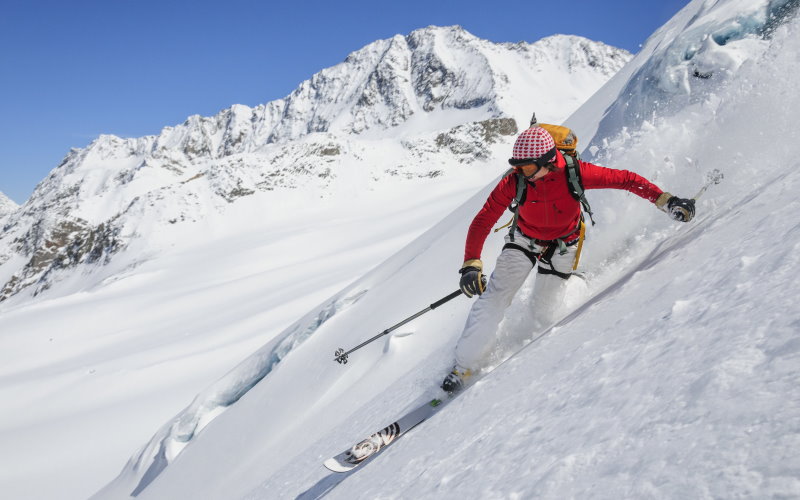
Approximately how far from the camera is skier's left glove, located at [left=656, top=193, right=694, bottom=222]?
11.1 ft

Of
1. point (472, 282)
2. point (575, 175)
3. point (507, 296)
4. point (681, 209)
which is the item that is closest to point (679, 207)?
point (681, 209)

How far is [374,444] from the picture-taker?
10.8ft

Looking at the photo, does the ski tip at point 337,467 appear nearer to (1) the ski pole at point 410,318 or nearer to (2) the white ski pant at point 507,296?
(2) the white ski pant at point 507,296

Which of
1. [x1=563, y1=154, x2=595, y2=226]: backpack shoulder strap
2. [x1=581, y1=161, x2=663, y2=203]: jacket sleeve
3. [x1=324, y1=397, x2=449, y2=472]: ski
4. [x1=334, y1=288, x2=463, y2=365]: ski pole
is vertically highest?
[x1=563, y1=154, x2=595, y2=226]: backpack shoulder strap

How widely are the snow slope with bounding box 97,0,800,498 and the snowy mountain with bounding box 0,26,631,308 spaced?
44.9 metres

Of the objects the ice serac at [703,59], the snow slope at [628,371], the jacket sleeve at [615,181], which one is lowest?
the snow slope at [628,371]

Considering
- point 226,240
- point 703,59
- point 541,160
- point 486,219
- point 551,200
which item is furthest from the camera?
point 226,240

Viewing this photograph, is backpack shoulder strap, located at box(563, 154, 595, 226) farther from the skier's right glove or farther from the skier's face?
the skier's right glove

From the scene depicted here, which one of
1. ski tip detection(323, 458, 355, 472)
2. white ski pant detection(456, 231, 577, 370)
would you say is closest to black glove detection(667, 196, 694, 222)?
white ski pant detection(456, 231, 577, 370)

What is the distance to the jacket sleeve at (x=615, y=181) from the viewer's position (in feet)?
11.9

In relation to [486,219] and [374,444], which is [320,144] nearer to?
[486,219]

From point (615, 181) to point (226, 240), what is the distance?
144ft

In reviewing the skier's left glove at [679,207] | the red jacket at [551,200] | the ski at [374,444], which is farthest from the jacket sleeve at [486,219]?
the ski at [374,444]

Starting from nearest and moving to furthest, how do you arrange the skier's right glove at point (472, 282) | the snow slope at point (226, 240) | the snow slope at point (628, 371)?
the snow slope at point (628, 371)
the skier's right glove at point (472, 282)
the snow slope at point (226, 240)
